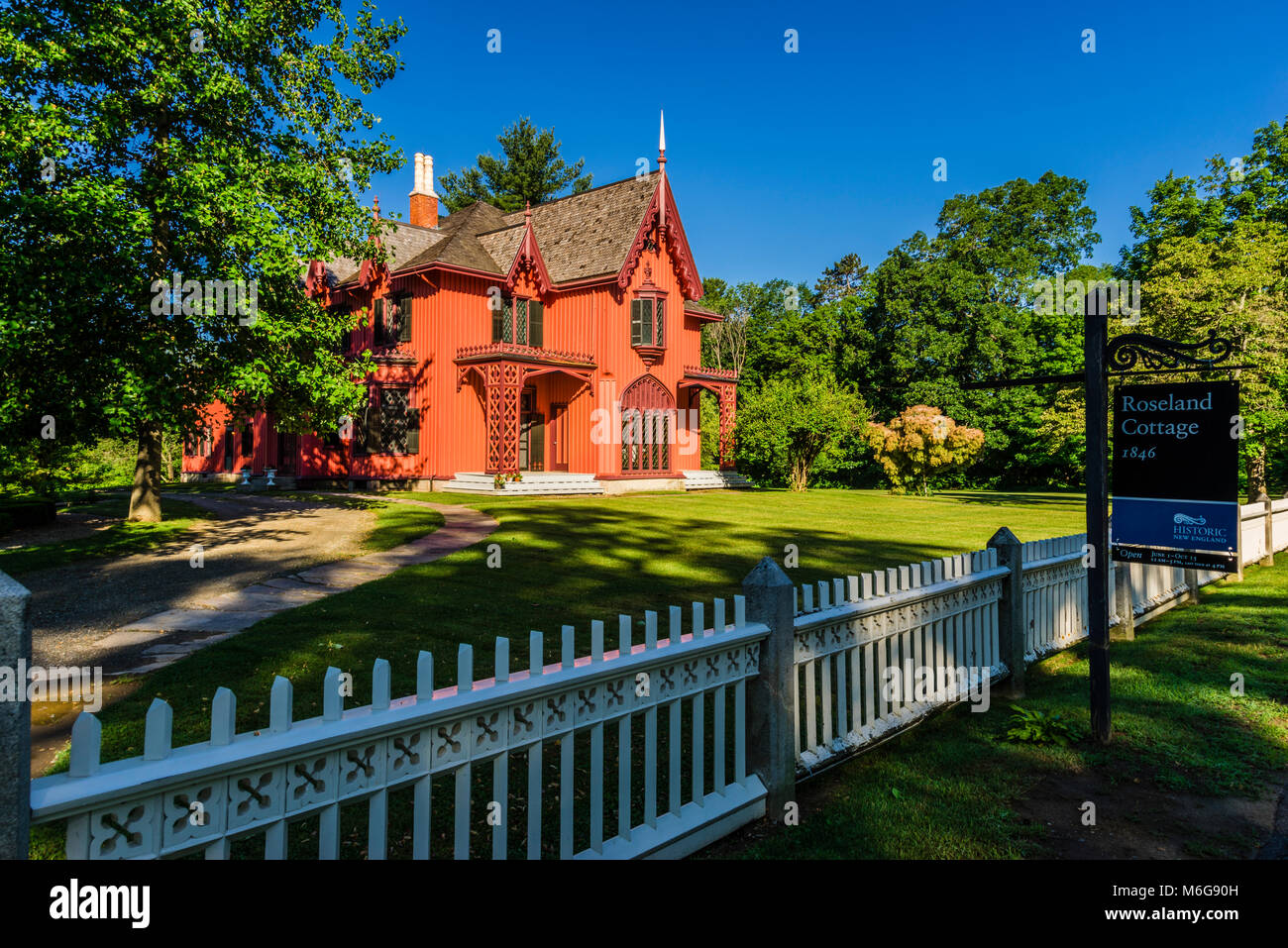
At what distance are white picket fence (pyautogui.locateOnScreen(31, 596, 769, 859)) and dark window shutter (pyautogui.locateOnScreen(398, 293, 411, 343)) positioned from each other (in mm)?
25069

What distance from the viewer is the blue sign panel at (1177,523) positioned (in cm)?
500

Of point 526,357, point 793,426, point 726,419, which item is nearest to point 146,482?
point 526,357

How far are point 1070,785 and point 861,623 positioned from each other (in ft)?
5.04

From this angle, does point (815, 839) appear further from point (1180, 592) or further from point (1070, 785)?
point (1180, 592)

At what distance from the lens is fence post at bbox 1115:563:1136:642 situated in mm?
7824

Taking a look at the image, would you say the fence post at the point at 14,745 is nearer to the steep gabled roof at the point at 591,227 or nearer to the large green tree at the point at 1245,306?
the large green tree at the point at 1245,306

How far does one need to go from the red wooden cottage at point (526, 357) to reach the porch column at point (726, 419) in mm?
571

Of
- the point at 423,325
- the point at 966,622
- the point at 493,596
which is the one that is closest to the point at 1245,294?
the point at 966,622

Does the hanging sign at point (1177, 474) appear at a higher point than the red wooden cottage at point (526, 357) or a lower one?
lower

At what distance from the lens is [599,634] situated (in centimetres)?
302

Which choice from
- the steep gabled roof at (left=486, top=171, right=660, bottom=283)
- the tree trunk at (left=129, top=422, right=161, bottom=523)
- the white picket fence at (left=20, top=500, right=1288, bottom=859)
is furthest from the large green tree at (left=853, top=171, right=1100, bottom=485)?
the white picket fence at (left=20, top=500, right=1288, bottom=859)

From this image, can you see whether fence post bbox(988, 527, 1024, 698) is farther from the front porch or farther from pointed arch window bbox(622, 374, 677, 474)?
pointed arch window bbox(622, 374, 677, 474)

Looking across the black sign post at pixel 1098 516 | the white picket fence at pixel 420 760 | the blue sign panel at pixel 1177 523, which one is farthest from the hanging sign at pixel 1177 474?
the white picket fence at pixel 420 760
